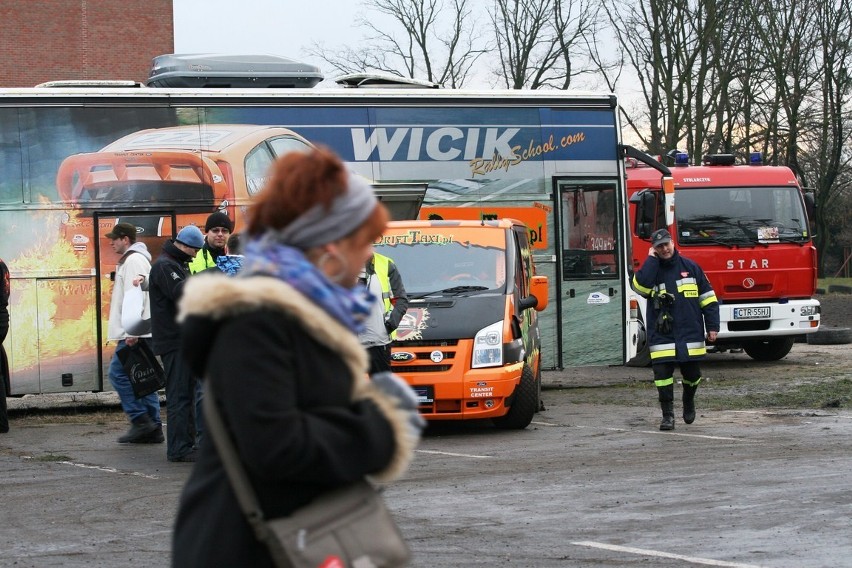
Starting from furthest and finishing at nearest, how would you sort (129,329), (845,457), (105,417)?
(105,417), (129,329), (845,457)

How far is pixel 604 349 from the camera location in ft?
54.1

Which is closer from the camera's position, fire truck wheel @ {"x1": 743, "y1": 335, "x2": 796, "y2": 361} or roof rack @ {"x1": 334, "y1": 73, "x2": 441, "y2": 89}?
roof rack @ {"x1": 334, "y1": 73, "x2": 441, "y2": 89}

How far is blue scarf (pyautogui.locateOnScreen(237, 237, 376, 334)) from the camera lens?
2650 millimetres

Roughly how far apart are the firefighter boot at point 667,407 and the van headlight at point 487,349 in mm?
1626

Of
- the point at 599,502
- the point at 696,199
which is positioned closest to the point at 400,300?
the point at 599,502

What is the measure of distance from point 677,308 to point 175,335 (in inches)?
197

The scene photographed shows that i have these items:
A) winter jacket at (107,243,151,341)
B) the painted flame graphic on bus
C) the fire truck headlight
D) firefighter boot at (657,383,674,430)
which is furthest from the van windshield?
the fire truck headlight

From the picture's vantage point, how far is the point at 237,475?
8.58ft

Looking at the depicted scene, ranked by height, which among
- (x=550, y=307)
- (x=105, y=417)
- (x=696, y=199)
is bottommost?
(x=105, y=417)

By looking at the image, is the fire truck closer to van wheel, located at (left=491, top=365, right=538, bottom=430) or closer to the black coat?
van wheel, located at (left=491, top=365, right=538, bottom=430)

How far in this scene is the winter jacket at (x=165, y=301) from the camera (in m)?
10.0

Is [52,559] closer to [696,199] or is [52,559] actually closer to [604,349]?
[604,349]

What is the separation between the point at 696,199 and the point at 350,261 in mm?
18289

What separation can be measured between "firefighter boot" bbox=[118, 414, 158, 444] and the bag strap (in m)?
9.53
